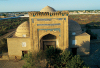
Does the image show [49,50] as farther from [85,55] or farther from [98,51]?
[98,51]

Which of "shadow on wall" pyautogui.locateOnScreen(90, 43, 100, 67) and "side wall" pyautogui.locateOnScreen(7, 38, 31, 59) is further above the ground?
"side wall" pyautogui.locateOnScreen(7, 38, 31, 59)

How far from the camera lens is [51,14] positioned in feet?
31.4

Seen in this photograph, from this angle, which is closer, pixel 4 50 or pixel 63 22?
pixel 63 22

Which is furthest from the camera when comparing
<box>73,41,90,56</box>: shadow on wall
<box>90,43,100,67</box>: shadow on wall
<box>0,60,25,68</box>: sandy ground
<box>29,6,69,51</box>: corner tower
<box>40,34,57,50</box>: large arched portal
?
<box>40,34,57,50</box>: large arched portal

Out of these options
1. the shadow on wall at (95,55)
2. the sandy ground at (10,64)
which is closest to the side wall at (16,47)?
the sandy ground at (10,64)

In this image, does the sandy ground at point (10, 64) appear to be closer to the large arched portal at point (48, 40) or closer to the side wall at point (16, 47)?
the side wall at point (16, 47)

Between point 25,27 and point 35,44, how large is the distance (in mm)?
3497

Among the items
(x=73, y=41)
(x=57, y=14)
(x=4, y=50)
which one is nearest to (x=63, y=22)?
(x=57, y=14)

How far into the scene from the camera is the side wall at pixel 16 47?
1054 cm

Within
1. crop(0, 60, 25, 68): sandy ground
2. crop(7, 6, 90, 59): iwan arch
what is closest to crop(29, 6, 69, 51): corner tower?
crop(7, 6, 90, 59): iwan arch

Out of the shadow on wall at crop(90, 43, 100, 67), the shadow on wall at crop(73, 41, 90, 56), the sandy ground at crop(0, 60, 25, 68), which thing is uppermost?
the shadow on wall at crop(73, 41, 90, 56)

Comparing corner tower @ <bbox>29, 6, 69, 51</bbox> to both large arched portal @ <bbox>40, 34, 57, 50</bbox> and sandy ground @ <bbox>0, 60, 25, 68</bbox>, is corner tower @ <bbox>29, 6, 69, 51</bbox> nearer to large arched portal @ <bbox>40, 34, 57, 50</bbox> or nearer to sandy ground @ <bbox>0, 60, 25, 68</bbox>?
large arched portal @ <bbox>40, 34, 57, 50</bbox>

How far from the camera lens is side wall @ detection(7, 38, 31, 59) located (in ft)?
34.6

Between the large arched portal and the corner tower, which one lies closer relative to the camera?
the corner tower
